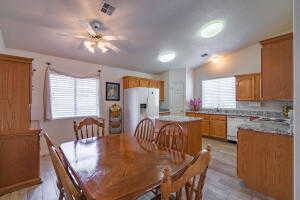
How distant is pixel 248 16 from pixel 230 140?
3.25 meters

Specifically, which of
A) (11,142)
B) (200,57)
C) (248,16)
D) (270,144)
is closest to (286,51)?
(270,144)

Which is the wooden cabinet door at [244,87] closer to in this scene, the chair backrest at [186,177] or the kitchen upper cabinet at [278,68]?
the kitchen upper cabinet at [278,68]

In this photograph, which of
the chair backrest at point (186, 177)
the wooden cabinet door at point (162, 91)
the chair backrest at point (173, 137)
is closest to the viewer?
the chair backrest at point (186, 177)

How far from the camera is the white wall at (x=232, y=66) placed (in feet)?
13.7

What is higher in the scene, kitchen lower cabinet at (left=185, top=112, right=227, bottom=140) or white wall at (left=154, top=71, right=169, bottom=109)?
white wall at (left=154, top=71, right=169, bottom=109)

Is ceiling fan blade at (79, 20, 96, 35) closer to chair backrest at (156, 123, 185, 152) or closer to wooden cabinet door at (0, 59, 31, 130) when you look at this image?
wooden cabinet door at (0, 59, 31, 130)

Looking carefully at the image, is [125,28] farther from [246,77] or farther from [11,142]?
[246,77]

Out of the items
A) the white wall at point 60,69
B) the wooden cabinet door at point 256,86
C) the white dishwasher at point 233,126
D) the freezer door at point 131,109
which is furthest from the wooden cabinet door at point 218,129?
the white wall at point 60,69

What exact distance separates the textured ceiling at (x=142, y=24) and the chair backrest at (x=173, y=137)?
1.90 m

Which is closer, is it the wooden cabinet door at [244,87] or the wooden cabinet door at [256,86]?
the wooden cabinet door at [256,86]

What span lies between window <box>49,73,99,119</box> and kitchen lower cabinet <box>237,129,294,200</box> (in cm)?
367

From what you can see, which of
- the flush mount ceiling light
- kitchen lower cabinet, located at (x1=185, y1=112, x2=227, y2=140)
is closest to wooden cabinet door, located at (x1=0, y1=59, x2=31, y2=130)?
kitchen lower cabinet, located at (x1=185, y1=112, x2=227, y2=140)

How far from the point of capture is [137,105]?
3.94 metres

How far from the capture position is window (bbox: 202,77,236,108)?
464 cm
